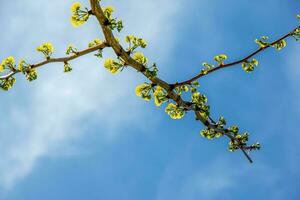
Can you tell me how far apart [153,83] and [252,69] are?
3.20m

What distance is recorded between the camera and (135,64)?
1256 cm

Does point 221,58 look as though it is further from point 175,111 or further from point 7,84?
point 7,84

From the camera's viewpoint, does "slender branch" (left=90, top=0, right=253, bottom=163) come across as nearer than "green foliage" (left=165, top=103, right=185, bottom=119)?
Yes

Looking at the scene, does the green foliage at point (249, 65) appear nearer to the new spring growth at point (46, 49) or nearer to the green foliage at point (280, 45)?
the green foliage at point (280, 45)

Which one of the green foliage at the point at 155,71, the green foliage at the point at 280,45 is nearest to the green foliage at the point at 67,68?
the green foliage at the point at 155,71

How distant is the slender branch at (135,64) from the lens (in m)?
11.6

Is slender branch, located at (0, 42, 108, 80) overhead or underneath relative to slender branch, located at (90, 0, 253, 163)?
overhead

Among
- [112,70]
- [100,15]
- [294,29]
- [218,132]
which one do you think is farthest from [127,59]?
[294,29]

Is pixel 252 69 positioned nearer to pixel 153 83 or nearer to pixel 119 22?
pixel 153 83

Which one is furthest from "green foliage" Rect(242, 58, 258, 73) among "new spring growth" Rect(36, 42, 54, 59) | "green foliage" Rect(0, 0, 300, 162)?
"new spring growth" Rect(36, 42, 54, 59)

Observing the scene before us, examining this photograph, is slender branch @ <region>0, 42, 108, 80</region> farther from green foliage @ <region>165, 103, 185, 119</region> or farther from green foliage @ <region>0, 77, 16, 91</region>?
green foliage @ <region>165, 103, 185, 119</region>

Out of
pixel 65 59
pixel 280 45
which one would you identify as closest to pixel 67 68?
pixel 65 59

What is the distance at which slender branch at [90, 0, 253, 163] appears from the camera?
1160 centimetres

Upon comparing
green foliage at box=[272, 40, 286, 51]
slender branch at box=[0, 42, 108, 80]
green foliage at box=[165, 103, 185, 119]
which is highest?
green foliage at box=[272, 40, 286, 51]
